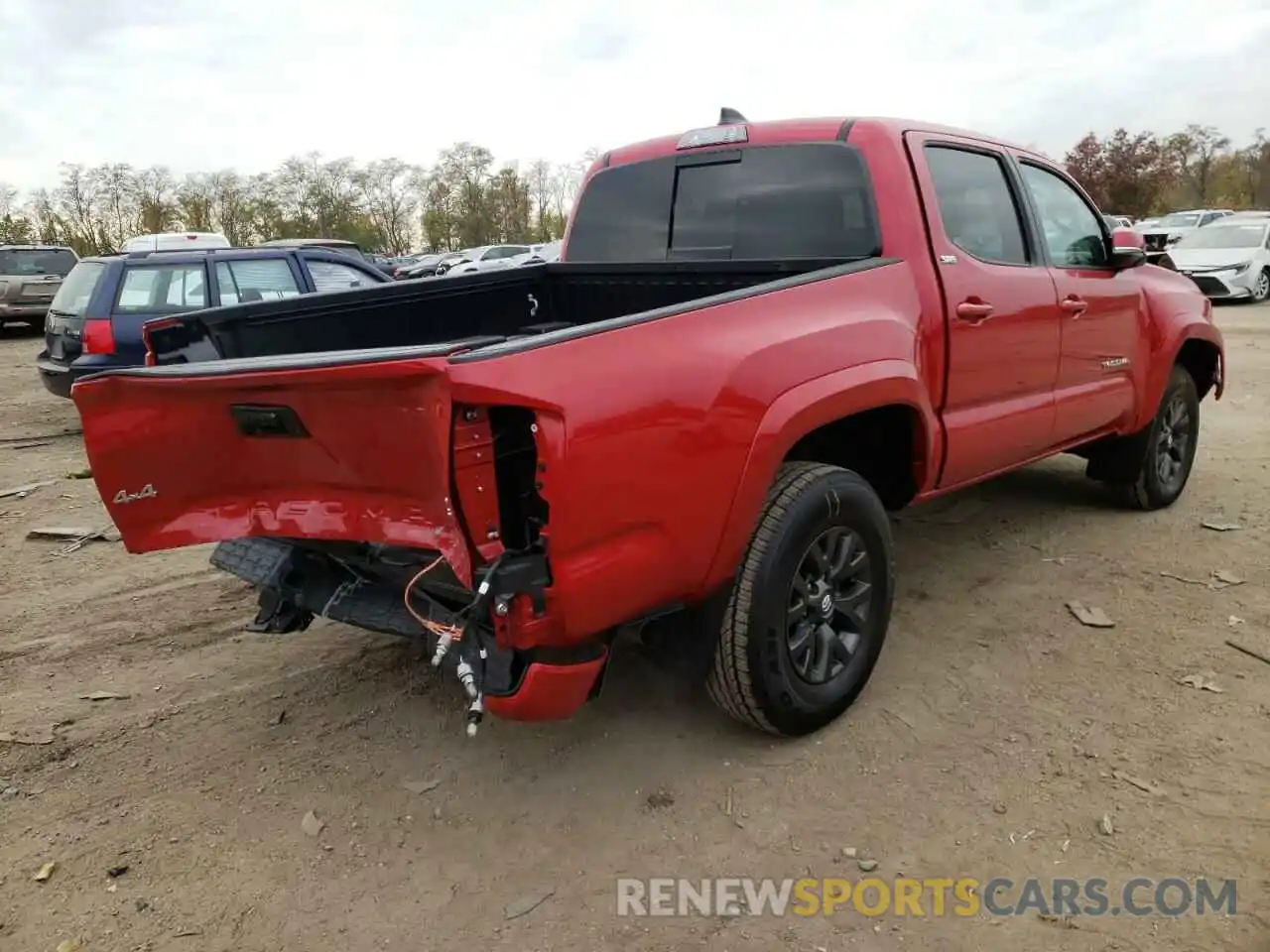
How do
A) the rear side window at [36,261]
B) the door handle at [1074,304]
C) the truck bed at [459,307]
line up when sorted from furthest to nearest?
the rear side window at [36,261], the door handle at [1074,304], the truck bed at [459,307]

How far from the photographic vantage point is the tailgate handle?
2.49 m

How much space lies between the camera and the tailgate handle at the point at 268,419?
2.49 m

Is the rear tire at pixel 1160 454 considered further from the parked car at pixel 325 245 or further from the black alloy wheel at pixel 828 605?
the parked car at pixel 325 245

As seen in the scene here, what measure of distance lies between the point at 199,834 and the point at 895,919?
1.99 metres

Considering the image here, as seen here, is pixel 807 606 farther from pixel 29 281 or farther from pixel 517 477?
pixel 29 281

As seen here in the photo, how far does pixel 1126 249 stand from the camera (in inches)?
176

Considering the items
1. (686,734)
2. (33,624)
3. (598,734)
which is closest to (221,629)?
(33,624)

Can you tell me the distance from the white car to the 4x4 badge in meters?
17.5

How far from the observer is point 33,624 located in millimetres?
4254

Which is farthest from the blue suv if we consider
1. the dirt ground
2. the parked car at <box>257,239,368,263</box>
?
the dirt ground

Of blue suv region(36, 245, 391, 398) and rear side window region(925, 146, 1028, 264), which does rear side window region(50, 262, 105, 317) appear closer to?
blue suv region(36, 245, 391, 398)

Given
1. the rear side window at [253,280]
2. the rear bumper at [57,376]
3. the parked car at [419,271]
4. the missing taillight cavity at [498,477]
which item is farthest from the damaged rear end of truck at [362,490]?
the parked car at [419,271]

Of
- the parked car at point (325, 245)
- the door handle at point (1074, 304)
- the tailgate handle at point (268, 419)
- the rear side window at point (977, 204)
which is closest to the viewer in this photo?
the tailgate handle at point (268, 419)

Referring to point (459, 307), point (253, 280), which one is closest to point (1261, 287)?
point (253, 280)
